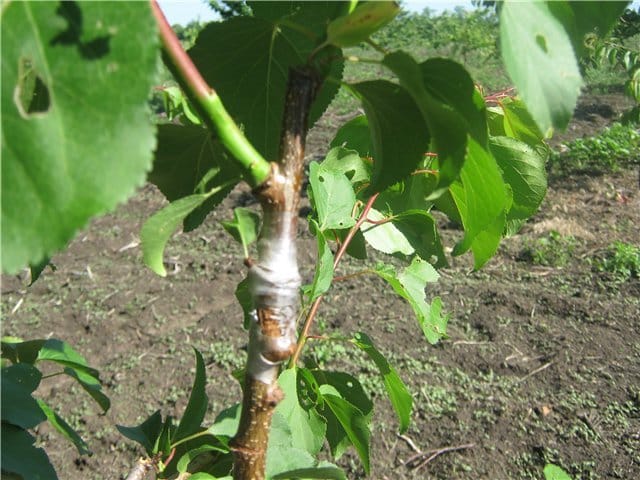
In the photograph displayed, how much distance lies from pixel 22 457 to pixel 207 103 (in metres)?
0.54

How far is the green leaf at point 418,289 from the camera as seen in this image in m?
0.99

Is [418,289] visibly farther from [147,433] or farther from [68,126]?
[68,126]

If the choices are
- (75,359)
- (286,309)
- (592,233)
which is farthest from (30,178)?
(592,233)

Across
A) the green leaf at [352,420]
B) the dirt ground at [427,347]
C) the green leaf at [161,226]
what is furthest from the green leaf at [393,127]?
the dirt ground at [427,347]

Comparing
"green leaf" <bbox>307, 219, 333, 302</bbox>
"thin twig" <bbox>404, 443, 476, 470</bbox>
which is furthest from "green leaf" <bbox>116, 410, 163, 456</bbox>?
"thin twig" <bbox>404, 443, 476, 470</bbox>

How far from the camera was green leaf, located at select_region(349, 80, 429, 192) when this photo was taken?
62 centimetres

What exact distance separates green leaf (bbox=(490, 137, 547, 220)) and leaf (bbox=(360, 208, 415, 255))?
0.18m

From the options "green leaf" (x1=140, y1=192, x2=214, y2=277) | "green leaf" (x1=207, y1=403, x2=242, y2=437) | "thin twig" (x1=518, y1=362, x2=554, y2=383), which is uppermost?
"green leaf" (x1=140, y1=192, x2=214, y2=277)

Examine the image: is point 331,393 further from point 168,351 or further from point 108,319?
point 108,319

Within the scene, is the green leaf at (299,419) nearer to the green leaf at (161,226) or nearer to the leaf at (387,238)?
the leaf at (387,238)

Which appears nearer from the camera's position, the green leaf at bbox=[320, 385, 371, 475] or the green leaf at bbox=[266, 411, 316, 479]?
the green leaf at bbox=[266, 411, 316, 479]

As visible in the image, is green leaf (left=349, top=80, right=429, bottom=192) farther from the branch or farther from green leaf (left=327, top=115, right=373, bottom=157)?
green leaf (left=327, top=115, right=373, bottom=157)

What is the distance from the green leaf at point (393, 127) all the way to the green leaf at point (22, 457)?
549 mm

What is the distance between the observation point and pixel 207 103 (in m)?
0.53
